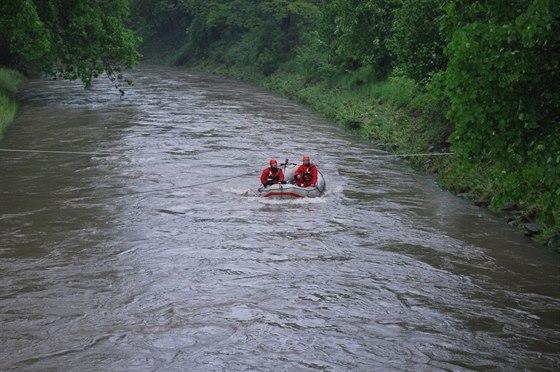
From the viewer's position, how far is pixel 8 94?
102 feet

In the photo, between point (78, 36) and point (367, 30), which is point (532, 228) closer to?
point (367, 30)

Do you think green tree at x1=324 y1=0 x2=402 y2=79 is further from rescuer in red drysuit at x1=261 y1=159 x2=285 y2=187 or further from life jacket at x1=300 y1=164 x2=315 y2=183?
rescuer in red drysuit at x1=261 y1=159 x2=285 y2=187

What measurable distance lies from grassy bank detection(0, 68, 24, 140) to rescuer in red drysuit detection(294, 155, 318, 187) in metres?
12.0

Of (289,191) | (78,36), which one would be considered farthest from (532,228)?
(78,36)

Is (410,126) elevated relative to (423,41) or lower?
lower

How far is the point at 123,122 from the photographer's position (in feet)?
93.1

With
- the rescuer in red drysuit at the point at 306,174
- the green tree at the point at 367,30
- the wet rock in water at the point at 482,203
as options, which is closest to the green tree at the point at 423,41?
the wet rock in water at the point at 482,203

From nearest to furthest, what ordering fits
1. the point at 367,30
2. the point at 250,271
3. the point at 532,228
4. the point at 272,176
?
the point at 250,271 → the point at 532,228 → the point at 272,176 → the point at 367,30

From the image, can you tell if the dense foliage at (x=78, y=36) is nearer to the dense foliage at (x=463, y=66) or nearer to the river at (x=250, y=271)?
the river at (x=250, y=271)

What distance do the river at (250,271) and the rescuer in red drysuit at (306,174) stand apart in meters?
0.73

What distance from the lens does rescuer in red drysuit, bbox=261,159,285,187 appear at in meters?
17.3

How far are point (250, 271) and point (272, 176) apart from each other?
18.5ft

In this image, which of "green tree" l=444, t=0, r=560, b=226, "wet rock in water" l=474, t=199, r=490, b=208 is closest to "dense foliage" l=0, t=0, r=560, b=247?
"green tree" l=444, t=0, r=560, b=226

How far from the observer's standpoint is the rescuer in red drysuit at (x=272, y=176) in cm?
1727
